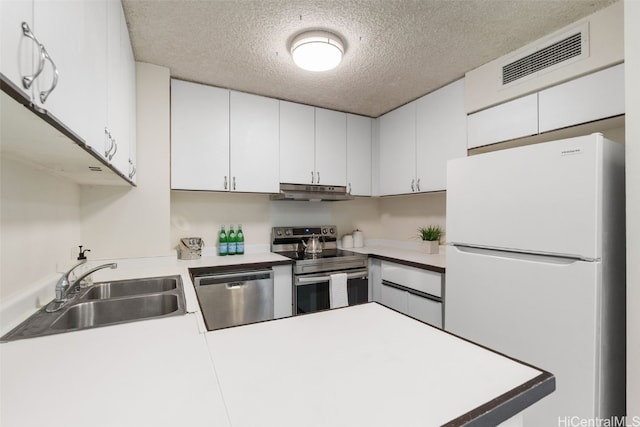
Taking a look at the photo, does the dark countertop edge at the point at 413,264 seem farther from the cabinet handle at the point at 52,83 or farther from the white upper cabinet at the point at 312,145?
the cabinet handle at the point at 52,83

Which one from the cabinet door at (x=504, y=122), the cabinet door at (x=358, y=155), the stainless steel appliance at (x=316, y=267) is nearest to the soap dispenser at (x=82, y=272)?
the stainless steel appliance at (x=316, y=267)

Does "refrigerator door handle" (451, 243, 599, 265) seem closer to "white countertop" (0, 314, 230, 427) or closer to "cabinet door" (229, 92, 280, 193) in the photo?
"white countertop" (0, 314, 230, 427)

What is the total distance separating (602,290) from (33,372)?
2.04m

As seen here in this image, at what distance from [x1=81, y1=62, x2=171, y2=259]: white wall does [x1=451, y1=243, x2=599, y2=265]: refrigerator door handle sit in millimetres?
2128

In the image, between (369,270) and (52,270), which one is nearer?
(52,270)

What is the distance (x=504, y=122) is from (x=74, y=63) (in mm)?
2279

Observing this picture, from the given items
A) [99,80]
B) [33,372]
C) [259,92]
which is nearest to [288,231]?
[259,92]

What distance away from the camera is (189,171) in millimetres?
2297

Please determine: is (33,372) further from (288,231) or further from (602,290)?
(288,231)

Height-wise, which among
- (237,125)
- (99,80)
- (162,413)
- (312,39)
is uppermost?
(312,39)

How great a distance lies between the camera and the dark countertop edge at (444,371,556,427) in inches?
21.2

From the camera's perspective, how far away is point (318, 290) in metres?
2.49

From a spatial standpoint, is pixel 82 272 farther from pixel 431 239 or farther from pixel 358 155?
pixel 431 239

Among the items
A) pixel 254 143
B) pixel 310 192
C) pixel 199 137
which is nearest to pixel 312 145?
pixel 310 192
